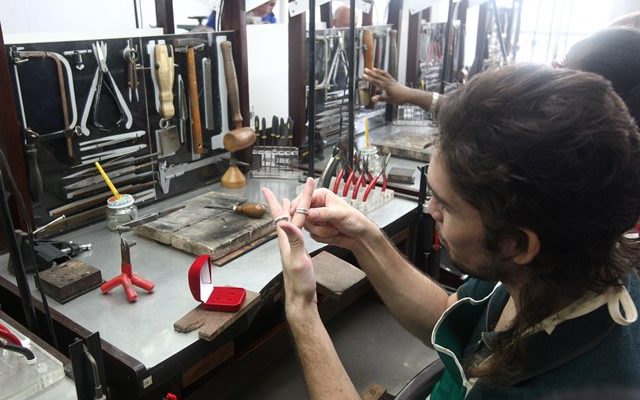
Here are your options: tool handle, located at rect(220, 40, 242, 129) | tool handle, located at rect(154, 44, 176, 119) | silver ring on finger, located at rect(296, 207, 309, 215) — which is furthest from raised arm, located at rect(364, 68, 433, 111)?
silver ring on finger, located at rect(296, 207, 309, 215)

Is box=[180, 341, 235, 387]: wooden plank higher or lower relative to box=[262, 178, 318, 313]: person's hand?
lower

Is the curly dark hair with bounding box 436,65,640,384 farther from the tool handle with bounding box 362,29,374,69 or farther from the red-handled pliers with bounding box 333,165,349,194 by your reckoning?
the tool handle with bounding box 362,29,374,69

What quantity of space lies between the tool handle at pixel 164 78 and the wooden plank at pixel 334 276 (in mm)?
774

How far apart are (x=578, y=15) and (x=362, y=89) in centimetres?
340

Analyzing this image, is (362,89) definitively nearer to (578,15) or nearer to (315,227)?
(315,227)

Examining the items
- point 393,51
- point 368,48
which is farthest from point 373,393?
point 393,51

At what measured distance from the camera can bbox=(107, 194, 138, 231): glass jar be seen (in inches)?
65.6

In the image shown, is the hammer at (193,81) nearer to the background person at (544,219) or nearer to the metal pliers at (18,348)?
the metal pliers at (18,348)

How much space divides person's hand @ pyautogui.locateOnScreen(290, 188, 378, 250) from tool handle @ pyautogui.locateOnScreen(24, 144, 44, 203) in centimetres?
83

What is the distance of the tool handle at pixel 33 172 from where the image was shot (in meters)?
1.50

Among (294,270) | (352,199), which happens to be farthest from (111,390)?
(352,199)

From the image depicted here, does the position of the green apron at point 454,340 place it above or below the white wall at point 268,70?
below

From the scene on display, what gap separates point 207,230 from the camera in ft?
5.20

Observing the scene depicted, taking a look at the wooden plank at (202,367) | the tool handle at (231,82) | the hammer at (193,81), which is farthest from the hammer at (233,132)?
the wooden plank at (202,367)
